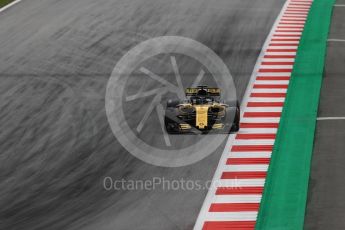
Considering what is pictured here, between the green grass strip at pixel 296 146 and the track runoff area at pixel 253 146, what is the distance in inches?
8.6

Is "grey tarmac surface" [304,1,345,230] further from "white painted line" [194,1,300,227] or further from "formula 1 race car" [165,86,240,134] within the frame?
"formula 1 race car" [165,86,240,134]

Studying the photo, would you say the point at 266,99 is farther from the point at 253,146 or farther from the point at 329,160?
the point at 329,160

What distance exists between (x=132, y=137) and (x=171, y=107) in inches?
55.2

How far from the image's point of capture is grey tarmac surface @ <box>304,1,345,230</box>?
17391mm

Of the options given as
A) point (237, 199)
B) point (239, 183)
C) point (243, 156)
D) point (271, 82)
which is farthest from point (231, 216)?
point (271, 82)

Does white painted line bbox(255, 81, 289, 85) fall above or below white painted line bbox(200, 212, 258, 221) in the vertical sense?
below

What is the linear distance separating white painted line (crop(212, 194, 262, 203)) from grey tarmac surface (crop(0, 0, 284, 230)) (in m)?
0.43

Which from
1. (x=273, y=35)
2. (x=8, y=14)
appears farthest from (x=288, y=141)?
(x=8, y=14)

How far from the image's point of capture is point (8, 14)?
119ft

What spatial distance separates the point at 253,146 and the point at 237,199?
11.4ft

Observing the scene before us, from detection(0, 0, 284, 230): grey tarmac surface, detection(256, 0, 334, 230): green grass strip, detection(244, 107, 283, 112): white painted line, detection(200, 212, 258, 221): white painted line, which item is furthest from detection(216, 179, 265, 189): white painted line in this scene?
detection(244, 107, 283, 112): white painted line

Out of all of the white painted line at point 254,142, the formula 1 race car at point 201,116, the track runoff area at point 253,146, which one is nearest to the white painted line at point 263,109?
the track runoff area at point 253,146

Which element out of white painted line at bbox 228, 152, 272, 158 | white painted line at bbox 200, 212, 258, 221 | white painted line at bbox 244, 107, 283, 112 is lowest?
white painted line at bbox 244, 107, 283, 112

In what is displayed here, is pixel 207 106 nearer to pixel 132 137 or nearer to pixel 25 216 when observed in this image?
pixel 132 137
